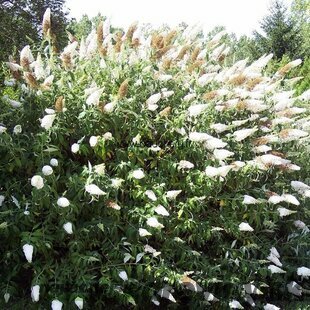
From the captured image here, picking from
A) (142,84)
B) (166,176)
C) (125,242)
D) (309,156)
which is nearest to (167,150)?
(166,176)

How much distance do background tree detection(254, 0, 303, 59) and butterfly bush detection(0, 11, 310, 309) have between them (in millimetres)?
14399

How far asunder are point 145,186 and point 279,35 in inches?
617

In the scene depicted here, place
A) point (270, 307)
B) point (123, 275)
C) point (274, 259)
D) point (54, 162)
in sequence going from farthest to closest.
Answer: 1. point (274, 259)
2. point (270, 307)
3. point (54, 162)
4. point (123, 275)

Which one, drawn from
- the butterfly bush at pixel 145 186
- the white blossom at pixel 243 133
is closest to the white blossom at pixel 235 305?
the butterfly bush at pixel 145 186

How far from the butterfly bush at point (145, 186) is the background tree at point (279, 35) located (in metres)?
14.4

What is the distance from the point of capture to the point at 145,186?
4.23m

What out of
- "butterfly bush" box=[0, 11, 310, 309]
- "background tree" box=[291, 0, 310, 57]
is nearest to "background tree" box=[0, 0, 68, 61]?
"butterfly bush" box=[0, 11, 310, 309]

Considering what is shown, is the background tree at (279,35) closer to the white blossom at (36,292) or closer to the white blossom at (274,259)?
the white blossom at (274,259)

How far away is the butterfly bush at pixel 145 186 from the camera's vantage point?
401 cm

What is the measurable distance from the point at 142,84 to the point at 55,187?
125cm

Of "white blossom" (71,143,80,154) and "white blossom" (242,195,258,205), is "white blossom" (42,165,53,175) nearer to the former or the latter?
"white blossom" (71,143,80,154)

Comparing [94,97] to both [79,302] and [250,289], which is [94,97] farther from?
[250,289]

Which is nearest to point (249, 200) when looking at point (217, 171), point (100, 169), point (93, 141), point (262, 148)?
point (217, 171)

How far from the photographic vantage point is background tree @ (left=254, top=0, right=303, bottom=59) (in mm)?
18500
